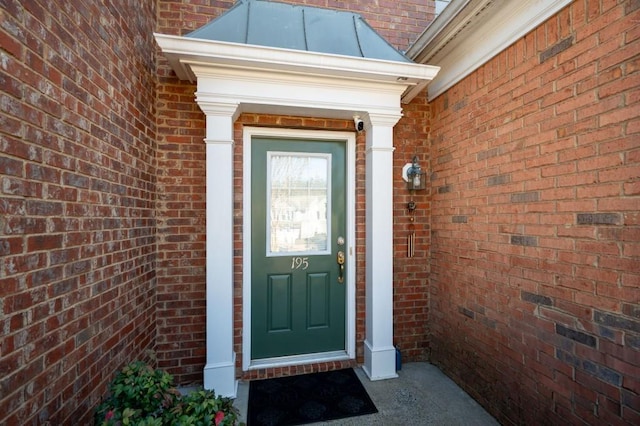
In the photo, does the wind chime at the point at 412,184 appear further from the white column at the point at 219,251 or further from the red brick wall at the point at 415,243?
the white column at the point at 219,251

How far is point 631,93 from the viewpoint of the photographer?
1.42 meters

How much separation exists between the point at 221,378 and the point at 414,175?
8.25ft

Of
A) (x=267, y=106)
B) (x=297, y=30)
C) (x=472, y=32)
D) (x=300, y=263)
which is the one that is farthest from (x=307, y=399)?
(x=472, y=32)

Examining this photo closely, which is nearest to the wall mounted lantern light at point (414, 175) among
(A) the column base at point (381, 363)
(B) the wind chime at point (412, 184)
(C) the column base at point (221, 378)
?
(B) the wind chime at point (412, 184)

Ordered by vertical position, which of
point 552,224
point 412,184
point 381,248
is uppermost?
point 412,184

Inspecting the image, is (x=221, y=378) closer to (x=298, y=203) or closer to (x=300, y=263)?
(x=300, y=263)

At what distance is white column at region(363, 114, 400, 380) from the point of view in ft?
8.82

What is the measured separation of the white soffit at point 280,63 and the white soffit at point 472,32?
0.33 metres

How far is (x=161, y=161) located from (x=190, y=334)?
61.0 inches

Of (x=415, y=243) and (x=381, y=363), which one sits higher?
(x=415, y=243)

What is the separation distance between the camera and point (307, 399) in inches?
94.9

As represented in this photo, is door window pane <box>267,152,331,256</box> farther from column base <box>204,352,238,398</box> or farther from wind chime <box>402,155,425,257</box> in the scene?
column base <box>204,352,238,398</box>

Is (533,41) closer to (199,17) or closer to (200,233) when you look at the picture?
(199,17)

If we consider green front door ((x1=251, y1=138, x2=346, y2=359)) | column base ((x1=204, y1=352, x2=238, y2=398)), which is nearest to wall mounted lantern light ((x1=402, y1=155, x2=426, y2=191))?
green front door ((x1=251, y1=138, x2=346, y2=359))
